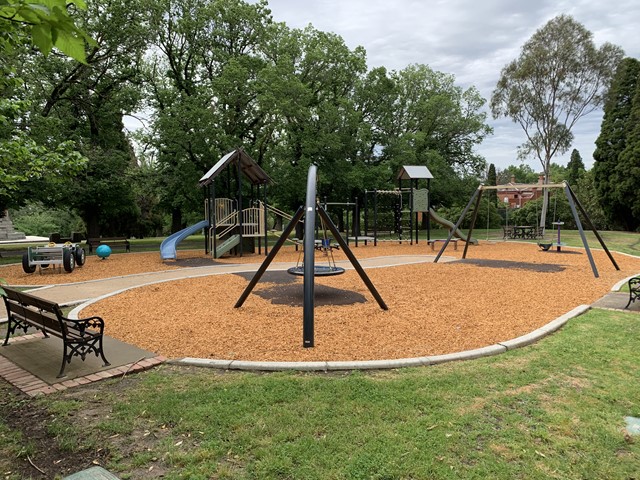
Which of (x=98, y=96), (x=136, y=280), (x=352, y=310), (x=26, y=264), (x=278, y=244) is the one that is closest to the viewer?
(x=278, y=244)

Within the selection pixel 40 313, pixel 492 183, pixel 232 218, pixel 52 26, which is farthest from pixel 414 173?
pixel 492 183

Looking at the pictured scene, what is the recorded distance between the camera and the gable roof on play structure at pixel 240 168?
58.3 feet

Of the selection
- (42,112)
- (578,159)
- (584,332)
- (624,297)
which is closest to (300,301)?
(584,332)

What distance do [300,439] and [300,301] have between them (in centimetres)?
545

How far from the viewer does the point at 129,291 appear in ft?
33.0

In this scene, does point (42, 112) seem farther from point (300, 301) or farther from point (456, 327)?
point (456, 327)

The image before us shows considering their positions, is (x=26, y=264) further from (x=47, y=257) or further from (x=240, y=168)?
(x=240, y=168)

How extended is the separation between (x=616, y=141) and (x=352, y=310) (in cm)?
3538

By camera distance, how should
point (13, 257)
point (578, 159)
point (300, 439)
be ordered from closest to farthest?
point (300, 439)
point (13, 257)
point (578, 159)

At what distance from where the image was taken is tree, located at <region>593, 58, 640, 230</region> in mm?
32000

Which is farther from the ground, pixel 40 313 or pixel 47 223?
pixel 47 223

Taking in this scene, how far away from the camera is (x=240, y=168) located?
1889 cm

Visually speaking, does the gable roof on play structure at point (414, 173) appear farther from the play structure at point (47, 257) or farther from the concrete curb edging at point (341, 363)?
the concrete curb edging at point (341, 363)

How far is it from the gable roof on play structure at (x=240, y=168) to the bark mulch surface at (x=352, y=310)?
223 inches
